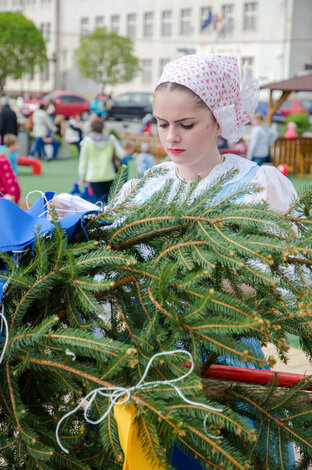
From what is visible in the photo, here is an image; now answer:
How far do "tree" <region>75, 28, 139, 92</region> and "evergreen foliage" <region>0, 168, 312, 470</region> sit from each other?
4243cm

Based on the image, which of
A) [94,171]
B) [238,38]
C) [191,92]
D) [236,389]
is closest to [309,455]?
[236,389]

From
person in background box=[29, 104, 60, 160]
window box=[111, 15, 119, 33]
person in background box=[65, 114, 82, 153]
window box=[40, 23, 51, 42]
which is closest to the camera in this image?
person in background box=[29, 104, 60, 160]

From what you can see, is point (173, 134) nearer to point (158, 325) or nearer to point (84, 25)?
point (158, 325)

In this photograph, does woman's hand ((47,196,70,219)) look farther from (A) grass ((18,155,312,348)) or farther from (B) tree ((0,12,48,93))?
(B) tree ((0,12,48,93))

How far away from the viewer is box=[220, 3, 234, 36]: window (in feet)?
138

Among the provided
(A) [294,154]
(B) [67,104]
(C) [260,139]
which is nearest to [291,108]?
(B) [67,104]

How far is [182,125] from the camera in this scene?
79.0 inches

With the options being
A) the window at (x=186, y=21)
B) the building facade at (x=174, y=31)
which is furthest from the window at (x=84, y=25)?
the window at (x=186, y=21)

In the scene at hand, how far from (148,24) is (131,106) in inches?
715

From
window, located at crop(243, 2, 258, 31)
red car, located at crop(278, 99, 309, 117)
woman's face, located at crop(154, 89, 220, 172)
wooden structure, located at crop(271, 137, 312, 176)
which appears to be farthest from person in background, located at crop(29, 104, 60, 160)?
window, located at crop(243, 2, 258, 31)

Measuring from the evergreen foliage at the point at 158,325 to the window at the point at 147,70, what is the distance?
1851 inches

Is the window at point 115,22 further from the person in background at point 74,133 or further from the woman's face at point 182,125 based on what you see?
the woman's face at point 182,125

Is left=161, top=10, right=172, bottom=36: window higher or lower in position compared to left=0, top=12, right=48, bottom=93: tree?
higher

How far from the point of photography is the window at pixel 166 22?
150 feet
